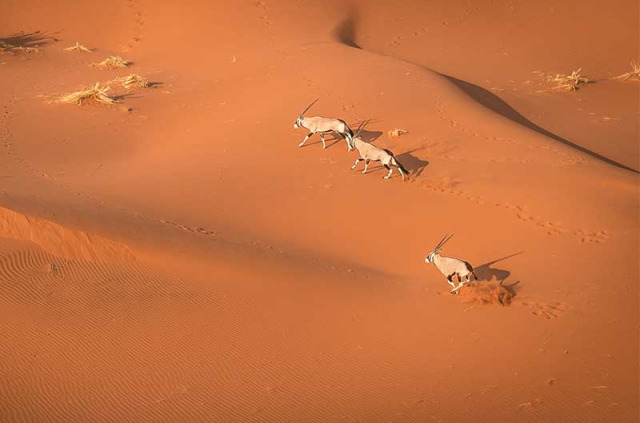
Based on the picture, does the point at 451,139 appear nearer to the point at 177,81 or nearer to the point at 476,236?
the point at 476,236

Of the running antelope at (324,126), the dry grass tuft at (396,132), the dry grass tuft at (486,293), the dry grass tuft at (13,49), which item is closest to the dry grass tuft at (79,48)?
the dry grass tuft at (13,49)

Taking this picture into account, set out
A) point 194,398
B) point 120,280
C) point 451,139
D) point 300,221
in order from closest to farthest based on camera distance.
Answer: point 194,398
point 120,280
point 300,221
point 451,139

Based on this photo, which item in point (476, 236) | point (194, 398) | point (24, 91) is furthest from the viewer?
point (24, 91)

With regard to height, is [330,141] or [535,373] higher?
[535,373]

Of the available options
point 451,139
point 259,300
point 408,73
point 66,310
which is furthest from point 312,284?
point 408,73

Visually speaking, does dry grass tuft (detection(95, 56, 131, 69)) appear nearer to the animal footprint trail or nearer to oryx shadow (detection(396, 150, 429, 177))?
oryx shadow (detection(396, 150, 429, 177))

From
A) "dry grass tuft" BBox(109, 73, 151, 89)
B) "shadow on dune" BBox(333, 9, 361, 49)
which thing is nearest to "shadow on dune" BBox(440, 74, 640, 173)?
"shadow on dune" BBox(333, 9, 361, 49)

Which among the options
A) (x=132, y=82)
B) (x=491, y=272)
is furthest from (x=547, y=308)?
(x=132, y=82)

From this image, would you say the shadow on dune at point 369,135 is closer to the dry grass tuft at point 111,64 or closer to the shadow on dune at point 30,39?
the dry grass tuft at point 111,64
